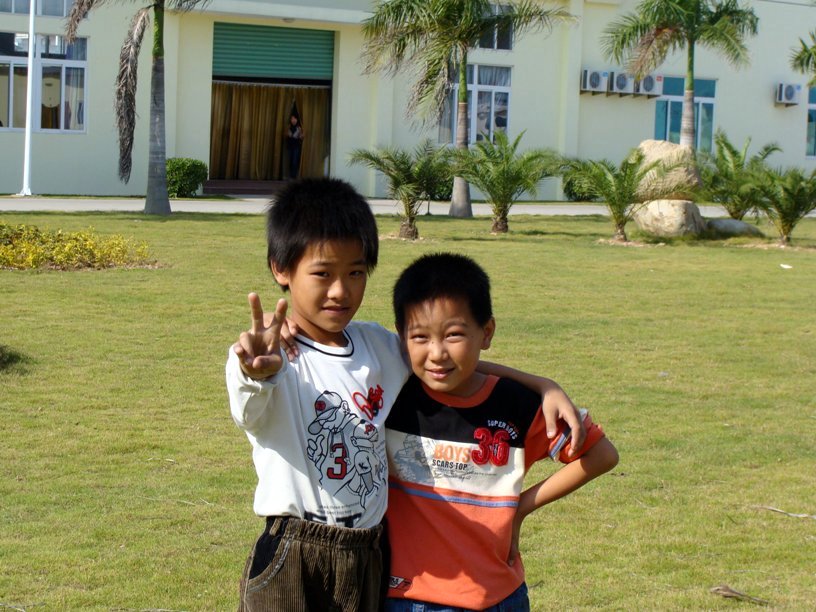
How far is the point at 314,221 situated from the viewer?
234 centimetres

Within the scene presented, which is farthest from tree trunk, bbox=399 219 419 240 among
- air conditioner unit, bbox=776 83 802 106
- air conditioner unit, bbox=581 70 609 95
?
air conditioner unit, bbox=776 83 802 106

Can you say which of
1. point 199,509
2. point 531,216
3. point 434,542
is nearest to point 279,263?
point 434,542

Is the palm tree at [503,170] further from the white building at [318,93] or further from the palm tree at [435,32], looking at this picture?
the white building at [318,93]

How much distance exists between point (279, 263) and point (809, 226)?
21.0 m

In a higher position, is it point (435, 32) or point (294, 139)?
point (435, 32)

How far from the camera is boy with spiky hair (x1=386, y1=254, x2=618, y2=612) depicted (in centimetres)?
236

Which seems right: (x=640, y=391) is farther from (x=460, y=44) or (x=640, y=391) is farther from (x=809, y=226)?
(x=809, y=226)

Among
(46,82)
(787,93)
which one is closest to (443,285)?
(46,82)

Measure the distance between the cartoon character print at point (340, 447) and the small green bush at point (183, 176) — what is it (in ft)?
72.9

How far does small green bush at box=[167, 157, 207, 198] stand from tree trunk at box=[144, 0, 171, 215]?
4585 millimetres

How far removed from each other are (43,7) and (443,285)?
2331cm

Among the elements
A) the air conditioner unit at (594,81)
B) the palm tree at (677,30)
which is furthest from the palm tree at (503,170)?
the air conditioner unit at (594,81)

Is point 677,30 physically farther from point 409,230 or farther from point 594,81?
point 409,230

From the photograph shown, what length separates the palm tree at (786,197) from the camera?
16688 mm
